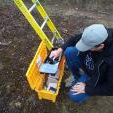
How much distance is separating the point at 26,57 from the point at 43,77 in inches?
30.8

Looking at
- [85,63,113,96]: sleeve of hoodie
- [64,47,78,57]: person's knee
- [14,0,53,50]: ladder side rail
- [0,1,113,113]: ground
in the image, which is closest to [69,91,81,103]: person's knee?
[0,1,113,113]: ground

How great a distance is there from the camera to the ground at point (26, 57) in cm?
364

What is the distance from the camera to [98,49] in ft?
9.09

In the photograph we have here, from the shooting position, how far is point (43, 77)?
3.84m

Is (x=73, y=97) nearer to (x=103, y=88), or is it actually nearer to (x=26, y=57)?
(x=103, y=88)

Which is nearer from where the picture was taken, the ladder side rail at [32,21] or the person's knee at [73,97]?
the person's knee at [73,97]

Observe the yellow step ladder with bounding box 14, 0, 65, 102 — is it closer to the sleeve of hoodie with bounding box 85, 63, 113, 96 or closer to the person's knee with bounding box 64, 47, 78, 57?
the person's knee with bounding box 64, 47, 78, 57

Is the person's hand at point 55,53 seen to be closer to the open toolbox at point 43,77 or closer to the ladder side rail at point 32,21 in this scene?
the open toolbox at point 43,77

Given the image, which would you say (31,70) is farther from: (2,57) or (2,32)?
(2,32)

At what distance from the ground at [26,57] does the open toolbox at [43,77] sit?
0.19 m

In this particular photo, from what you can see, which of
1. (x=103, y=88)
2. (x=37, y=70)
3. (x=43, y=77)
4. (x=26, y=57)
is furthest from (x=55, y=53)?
(x=26, y=57)

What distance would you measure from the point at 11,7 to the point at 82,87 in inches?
142

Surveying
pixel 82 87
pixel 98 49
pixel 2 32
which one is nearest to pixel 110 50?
pixel 98 49

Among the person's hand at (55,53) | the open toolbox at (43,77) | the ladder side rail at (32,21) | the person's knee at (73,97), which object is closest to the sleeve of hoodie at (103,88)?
the person's knee at (73,97)
